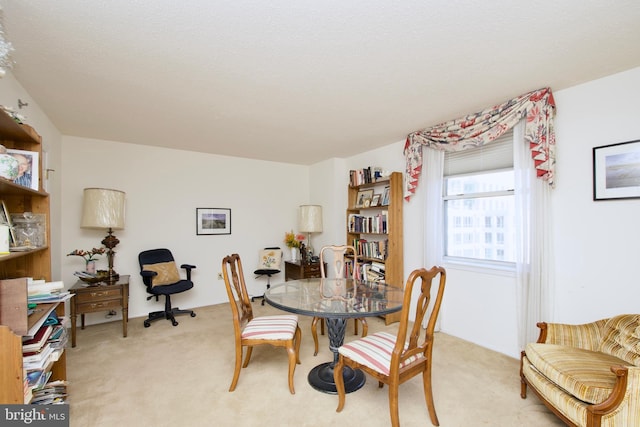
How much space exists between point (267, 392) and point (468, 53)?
2729 millimetres

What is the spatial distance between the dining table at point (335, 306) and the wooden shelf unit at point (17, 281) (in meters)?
1.33

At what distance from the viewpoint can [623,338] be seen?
1807mm

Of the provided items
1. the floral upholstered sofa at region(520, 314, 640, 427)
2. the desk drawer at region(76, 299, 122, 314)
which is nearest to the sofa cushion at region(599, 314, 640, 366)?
the floral upholstered sofa at region(520, 314, 640, 427)

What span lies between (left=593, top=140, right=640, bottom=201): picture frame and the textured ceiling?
0.58 metres

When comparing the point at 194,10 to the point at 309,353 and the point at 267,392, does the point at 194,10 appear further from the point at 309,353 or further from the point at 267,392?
the point at 309,353

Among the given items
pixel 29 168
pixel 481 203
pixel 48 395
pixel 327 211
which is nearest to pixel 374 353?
pixel 48 395

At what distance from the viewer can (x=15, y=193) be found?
5.67 feet

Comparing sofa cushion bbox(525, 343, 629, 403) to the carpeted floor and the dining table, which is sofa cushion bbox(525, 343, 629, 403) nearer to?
the carpeted floor

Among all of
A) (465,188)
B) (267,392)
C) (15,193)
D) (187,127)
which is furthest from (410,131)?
(15,193)

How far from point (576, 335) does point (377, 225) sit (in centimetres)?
224

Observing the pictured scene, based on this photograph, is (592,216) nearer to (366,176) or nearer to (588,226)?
(588,226)

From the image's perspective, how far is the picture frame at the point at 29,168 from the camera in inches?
61.4

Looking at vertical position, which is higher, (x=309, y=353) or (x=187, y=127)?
(x=187, y=127)

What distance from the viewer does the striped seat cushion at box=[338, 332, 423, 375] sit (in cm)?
172
